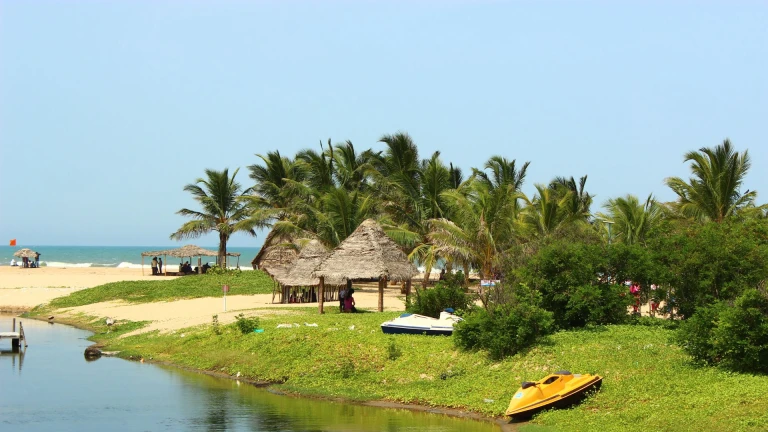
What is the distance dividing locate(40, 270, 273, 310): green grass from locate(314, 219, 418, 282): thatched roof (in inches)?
507

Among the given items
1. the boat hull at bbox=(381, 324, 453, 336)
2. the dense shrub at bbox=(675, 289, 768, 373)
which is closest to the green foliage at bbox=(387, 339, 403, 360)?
the boat hull at bbox=(381, 324, 453, 336)

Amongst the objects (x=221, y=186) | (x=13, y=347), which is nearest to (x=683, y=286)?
(x=13, y=347)

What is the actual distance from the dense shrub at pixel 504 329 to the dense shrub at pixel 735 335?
358 centimetres

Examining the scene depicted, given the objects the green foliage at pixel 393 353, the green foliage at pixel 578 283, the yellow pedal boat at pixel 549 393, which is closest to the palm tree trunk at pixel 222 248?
the green foliage at pixel 393 353

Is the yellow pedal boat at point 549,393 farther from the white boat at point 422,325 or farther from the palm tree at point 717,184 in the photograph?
the palm tree at point 717,184

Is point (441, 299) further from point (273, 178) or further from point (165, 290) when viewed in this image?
point (273, 178)

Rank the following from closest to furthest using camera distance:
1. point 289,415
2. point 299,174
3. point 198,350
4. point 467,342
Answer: point 289,415
point 467,342
point 198,350
point 299,174

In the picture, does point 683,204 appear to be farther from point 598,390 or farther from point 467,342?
point 598,390

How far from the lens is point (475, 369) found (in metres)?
18.6

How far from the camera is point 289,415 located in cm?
1728

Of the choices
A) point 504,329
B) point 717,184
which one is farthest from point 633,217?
point 504,329

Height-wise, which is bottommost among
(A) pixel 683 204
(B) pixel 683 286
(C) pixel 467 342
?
(C) pixel 467 342

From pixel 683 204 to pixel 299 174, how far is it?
76.2ft

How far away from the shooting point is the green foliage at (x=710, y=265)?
1938 cm
